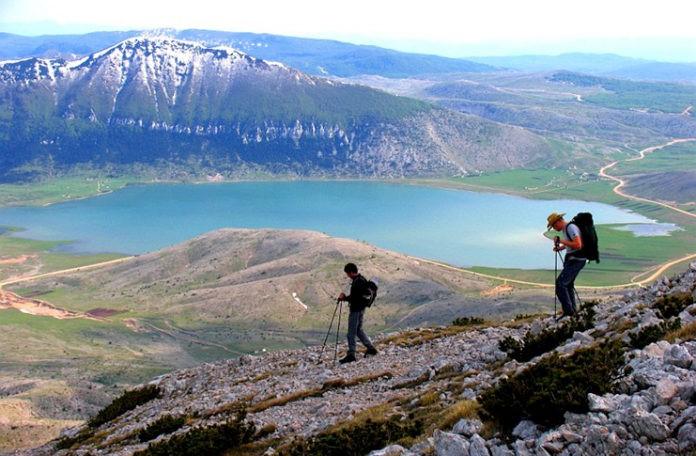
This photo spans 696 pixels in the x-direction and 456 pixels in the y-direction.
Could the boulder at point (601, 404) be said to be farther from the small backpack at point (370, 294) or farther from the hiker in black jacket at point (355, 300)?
the small backpack at point (370, 294)

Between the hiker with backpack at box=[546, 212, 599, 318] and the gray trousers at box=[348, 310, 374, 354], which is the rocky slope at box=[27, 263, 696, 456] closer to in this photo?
the gray trousers at box=[348, 310, 374, 354]

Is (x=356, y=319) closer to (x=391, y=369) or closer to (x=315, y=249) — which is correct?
(x=391, y=369)

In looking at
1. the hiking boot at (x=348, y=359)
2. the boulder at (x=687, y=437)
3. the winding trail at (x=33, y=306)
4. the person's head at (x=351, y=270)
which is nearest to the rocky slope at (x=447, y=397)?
the boulder at (x=687, y=437)

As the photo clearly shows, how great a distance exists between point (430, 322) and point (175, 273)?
69.2 metres

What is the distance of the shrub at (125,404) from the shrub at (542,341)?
18898mm

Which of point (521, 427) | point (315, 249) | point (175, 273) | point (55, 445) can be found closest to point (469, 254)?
point (315, 249)

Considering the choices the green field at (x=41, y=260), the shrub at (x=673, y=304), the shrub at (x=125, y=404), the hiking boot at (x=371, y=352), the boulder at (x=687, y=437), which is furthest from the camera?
the green field at (x=41, y=260)

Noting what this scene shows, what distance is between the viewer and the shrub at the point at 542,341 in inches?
738

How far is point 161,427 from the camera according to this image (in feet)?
78.3

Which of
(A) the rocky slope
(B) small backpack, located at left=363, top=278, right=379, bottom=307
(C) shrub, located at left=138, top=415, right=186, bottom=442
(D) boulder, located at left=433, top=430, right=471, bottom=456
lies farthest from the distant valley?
(D) boulder, located at left=433, top=430, right=471, bottom=456

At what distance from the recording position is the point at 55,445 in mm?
30641

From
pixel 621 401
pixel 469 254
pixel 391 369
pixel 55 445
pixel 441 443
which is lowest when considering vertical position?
pixel 469 254

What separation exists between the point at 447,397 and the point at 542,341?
3664 millimetres

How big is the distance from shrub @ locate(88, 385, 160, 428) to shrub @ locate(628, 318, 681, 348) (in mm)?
23494
